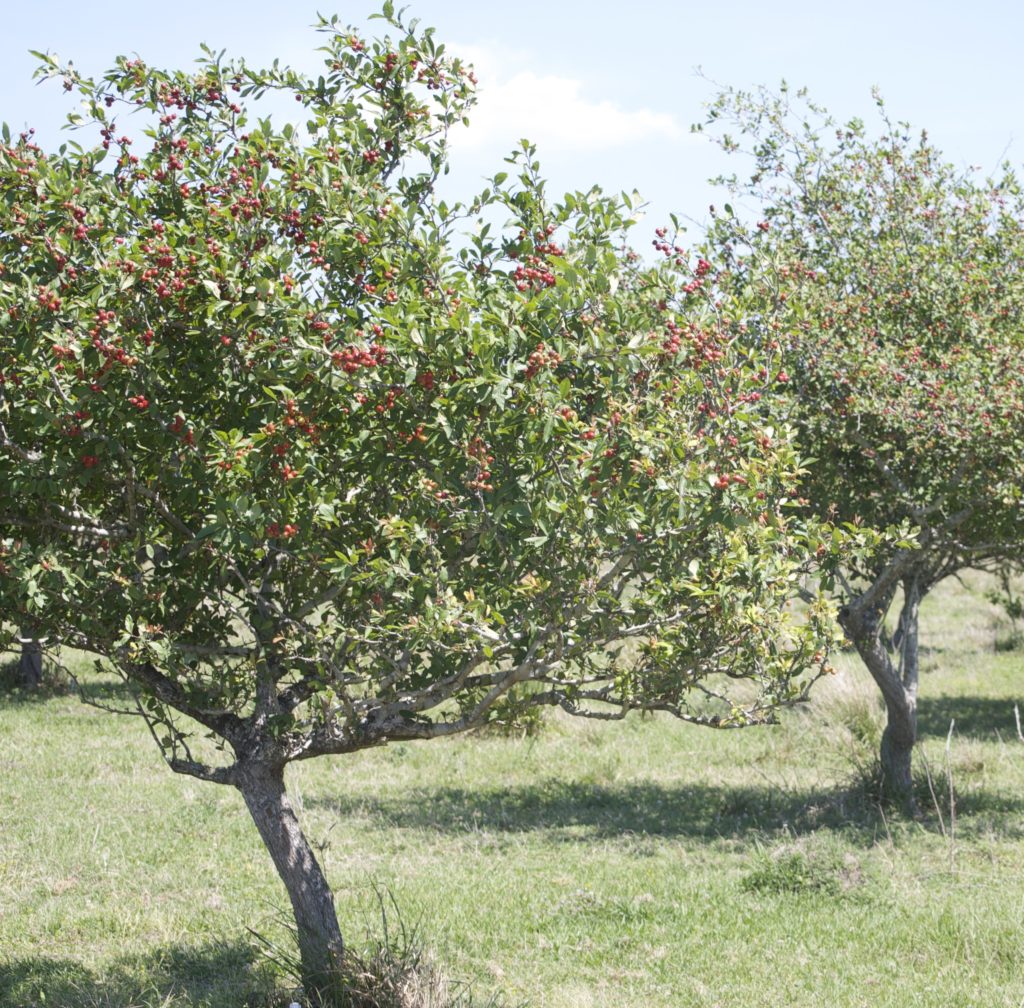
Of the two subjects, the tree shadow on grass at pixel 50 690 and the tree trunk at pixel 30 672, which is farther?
the tree trunk at pixel 30 672

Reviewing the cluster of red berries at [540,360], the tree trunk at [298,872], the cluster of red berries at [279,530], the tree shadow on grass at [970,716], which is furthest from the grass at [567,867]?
the cluster of red berries at [540,360]

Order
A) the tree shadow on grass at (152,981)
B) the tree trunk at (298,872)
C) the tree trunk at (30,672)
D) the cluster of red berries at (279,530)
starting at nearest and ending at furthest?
the cluster of red berries at (279,530), the tree trunk at (298,872), the tree shadow on grass at (152,981), the tree trunk at (30,672)

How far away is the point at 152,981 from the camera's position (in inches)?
332

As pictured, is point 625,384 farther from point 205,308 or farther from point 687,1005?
point 687,1005

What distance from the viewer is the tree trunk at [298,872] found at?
7375 mm

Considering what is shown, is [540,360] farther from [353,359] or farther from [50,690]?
[50,690]

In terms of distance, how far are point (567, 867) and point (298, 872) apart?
202 inches

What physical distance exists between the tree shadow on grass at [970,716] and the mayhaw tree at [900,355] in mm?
5711

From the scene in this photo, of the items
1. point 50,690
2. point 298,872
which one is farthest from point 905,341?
point 50,690

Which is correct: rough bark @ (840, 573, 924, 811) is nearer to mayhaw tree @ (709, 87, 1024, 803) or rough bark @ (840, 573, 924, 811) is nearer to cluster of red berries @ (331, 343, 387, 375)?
mayhaw tree @ (709, 87, 1024, 803)

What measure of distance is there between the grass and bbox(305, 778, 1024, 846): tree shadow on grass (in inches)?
2.0

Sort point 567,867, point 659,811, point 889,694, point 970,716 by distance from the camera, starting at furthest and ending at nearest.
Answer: point 970,716 < point 659,811 < point 889,694 < point 567,867

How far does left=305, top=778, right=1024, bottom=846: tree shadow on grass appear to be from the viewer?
13.6 metres

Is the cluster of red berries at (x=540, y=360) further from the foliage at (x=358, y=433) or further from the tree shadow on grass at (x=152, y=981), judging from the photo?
the tree shadow on grass at (x=152, y=981)
